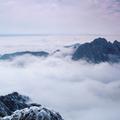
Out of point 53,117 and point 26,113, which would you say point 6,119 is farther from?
point 53,117

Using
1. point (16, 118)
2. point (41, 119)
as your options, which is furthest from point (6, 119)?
point (41, 119)

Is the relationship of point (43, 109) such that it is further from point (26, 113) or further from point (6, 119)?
point (6, 119)

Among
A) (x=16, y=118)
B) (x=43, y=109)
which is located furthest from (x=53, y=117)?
(x=16, y=118)

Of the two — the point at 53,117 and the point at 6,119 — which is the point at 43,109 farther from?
the point at 6,119

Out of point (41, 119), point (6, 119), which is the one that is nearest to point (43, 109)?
point (41, 119)
